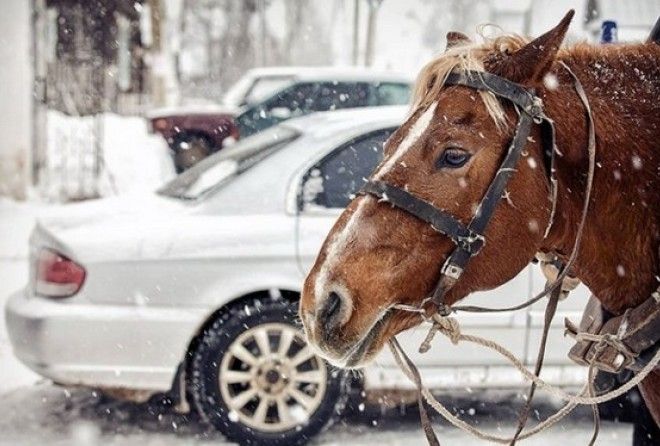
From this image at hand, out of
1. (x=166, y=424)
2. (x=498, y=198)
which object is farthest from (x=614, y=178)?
(x=166, y=424)

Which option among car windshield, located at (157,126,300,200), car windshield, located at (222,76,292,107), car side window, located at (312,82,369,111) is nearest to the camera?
car windshield, located at (157,126,300,200)

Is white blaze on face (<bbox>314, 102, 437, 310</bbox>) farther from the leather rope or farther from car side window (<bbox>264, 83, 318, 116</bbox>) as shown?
car side window (<bbox>264, 83, 318, 116</bbox>)

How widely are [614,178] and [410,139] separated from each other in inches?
21.2

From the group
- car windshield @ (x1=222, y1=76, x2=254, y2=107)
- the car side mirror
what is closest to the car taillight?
the car side mirror

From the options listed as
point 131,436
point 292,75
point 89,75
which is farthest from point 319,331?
point 89,75

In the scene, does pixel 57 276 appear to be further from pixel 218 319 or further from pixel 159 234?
pixel 218 319

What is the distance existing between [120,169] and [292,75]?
17.0 ft

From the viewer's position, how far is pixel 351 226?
2.38 meters

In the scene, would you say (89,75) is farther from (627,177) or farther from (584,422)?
(627,177)

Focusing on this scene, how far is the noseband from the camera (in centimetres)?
236

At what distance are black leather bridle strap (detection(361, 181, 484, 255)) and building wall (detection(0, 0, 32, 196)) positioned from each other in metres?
13.2

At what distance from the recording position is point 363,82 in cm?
1330

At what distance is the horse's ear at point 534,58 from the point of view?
7.91ft

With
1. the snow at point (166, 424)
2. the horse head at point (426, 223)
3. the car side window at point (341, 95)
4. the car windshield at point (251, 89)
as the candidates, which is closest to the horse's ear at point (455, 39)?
the horse head at point (426, 223)
